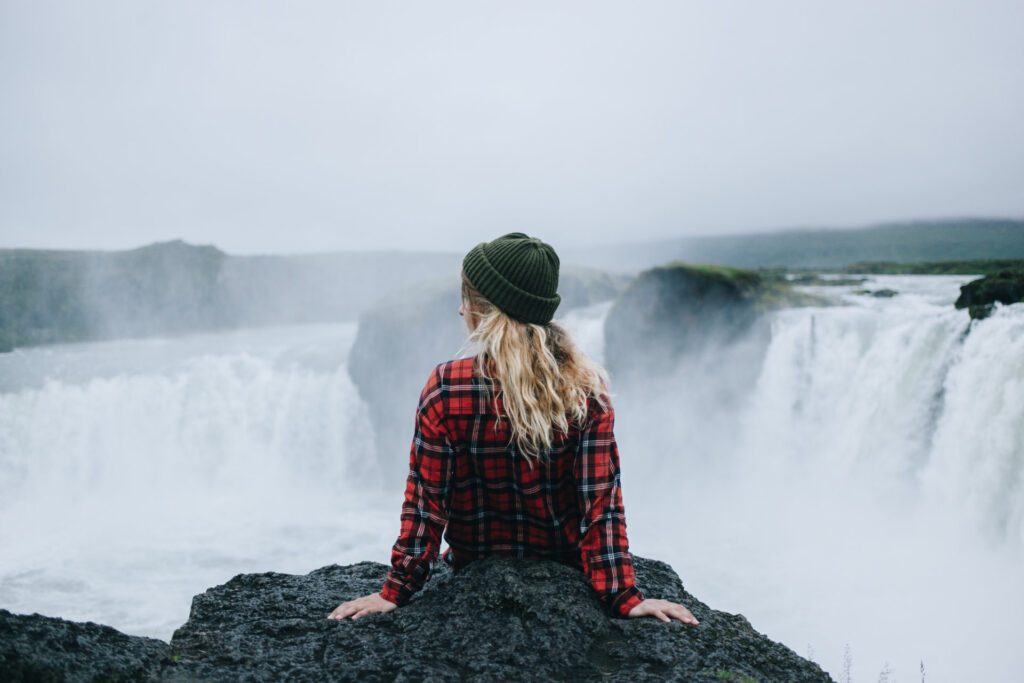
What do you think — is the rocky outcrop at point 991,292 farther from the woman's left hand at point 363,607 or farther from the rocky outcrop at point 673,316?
the woman's left hand at point 363,607

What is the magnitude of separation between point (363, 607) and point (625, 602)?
1020 mm

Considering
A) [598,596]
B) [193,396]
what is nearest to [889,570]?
[598,596]

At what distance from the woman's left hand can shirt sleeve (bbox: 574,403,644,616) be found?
794 mm

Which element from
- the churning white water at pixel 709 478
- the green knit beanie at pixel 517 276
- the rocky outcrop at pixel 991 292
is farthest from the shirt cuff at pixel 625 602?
the rocky outcrop at pixel 991 292

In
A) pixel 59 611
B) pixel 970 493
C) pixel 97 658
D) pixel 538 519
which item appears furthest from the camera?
pixel 59 611

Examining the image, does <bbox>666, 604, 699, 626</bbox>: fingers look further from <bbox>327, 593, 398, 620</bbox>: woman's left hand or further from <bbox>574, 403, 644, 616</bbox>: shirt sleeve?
<bbox>327, 593, 398, 620</bbox>: woman's left hand

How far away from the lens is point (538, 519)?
8.74 ft

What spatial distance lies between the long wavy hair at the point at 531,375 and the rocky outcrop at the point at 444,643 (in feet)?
1.84

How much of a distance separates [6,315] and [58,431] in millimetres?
10538

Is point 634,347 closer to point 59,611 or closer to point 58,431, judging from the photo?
point 59,611

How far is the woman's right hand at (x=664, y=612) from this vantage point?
2.55m

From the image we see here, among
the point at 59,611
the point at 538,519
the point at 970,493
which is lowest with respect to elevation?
the point at 59,611

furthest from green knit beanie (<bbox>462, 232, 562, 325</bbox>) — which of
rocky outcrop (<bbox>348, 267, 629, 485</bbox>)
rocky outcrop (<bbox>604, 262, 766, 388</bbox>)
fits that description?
rocky outcrop (<bbox>348, 267, 629, 485</bbox>)

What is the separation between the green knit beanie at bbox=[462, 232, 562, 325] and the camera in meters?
2.40
